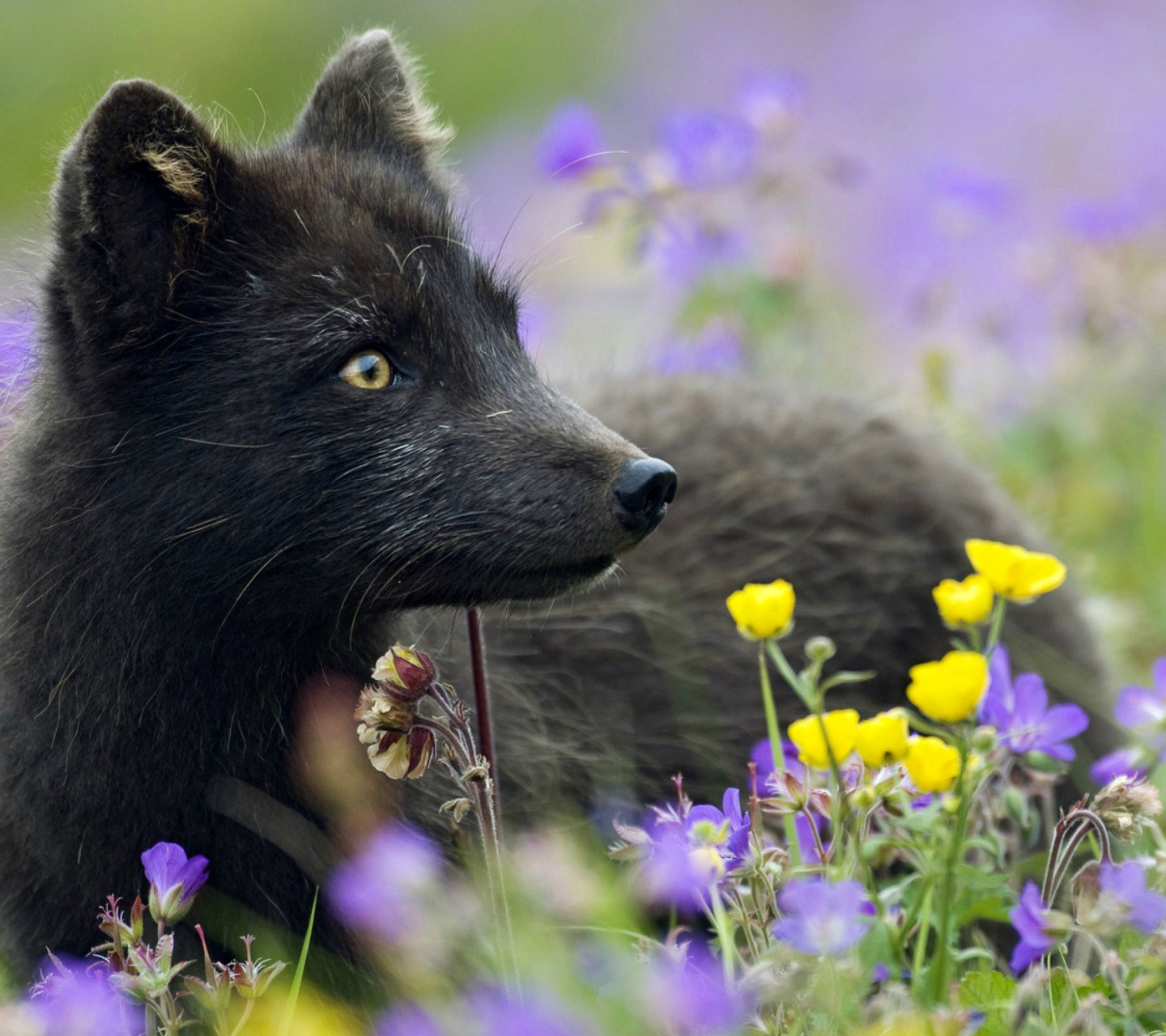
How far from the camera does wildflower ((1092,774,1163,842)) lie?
94.5 inches

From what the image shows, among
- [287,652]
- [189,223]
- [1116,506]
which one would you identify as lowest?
[1116,506]

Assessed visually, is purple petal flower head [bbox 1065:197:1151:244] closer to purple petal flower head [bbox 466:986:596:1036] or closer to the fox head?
the fox head

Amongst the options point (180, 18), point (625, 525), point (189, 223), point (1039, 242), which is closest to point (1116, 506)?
point (1039, 242)

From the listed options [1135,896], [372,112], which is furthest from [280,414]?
[1135,896]

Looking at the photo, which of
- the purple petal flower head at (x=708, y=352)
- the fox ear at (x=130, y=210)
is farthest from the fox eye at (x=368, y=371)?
the purple petal flower head at (x=708, y=352)

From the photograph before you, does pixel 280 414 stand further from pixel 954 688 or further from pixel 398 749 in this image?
pixel 954 688

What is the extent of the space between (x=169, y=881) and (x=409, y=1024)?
1.55ft

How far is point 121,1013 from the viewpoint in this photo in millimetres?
2568

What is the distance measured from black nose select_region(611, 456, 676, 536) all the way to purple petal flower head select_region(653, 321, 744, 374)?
2.49 m

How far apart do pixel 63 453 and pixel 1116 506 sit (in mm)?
4765

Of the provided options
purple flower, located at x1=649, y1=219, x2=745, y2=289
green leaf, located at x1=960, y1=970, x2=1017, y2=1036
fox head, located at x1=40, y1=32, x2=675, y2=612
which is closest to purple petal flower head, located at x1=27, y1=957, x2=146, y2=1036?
fox head, located at x1=40, y1=32, x2=675, y2=612

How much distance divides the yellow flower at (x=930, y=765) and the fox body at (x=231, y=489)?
824mm

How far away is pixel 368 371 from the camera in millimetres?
3053

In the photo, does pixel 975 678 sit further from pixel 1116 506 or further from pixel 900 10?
pixel 900 10
